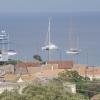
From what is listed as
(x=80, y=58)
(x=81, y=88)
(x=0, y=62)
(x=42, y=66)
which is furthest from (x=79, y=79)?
(x=80, y=58)

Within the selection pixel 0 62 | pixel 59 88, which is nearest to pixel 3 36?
pixel 0 62

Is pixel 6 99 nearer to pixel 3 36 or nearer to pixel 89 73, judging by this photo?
pixel 89 73

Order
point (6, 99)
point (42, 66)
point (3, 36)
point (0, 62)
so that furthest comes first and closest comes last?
point (3, 36) → point (0, 62) → point (42, 66) → point (6, 99)

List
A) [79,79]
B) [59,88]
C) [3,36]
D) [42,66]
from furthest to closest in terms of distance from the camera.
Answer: [3,36]
[42,66]
[79,79]
[59,88]

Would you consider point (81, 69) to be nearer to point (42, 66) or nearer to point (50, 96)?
point (42, 66)

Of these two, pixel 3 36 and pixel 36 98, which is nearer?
pixel 36 98

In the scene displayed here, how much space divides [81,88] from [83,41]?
50.8 metres

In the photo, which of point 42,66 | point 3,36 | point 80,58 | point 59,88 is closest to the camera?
point 59,88

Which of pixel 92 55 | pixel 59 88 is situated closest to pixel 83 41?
pixel 92 55

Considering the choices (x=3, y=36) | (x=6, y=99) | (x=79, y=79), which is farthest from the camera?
(x=3, y=36)

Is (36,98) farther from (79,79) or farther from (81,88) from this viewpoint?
(79,79)

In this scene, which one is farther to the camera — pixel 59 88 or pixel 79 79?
pixel 79 79

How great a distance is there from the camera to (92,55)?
177 feet

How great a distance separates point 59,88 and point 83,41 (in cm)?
5712
